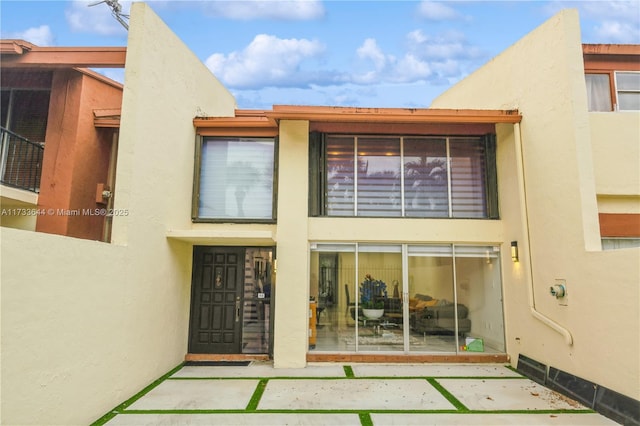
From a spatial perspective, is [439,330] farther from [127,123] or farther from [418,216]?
[127,123]

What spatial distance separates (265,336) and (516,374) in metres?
4.80

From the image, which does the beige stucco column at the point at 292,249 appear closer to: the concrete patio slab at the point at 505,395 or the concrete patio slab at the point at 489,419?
the concrete patio slab at the point at 489,419

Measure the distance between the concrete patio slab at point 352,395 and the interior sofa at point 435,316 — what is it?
141cm

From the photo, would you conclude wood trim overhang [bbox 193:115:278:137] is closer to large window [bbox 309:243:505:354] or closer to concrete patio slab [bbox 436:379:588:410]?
large window [bbox 309:243:505:354]

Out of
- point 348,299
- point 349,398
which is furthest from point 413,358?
point 349,398

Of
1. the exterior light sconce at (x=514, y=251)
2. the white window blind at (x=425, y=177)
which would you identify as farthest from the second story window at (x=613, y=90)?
the exterior light sconce at (x=514, y=251)

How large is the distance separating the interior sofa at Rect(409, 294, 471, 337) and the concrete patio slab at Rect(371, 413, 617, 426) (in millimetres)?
2584

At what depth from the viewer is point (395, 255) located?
7.20 meters

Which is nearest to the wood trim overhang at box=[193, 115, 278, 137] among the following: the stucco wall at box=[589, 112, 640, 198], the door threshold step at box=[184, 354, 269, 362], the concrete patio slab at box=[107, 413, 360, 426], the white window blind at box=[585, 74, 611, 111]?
the door threshold step at box=[184, 354, 269, 362]

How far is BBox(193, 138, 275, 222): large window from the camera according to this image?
736 cm

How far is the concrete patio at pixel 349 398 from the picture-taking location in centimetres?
437


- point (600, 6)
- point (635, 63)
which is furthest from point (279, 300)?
point (600, 6)

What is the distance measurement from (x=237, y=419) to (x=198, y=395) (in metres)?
1.10

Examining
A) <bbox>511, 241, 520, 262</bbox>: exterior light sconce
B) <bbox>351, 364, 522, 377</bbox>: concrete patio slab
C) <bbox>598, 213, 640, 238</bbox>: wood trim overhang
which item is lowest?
<bbox>351, 364, 522, 377</bbox>: concrete patio slab
